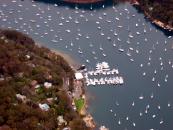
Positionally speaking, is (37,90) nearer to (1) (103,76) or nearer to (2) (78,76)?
(2) (78,76)

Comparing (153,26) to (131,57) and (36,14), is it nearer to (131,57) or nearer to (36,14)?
(131,57)

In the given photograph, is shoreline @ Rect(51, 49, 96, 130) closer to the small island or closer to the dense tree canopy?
the small island

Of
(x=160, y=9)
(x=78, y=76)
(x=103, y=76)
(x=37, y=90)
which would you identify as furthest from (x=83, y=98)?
(x=160, y=9)

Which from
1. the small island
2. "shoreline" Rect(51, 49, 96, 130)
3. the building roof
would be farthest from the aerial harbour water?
the small island

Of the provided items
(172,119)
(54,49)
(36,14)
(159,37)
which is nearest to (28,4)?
(36,14)

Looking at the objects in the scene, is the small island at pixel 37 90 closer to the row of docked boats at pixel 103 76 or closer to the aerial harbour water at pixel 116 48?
the row of docked boats at pixel 103 76

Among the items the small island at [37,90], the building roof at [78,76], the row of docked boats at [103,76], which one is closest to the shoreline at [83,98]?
the small island at [37,90]
